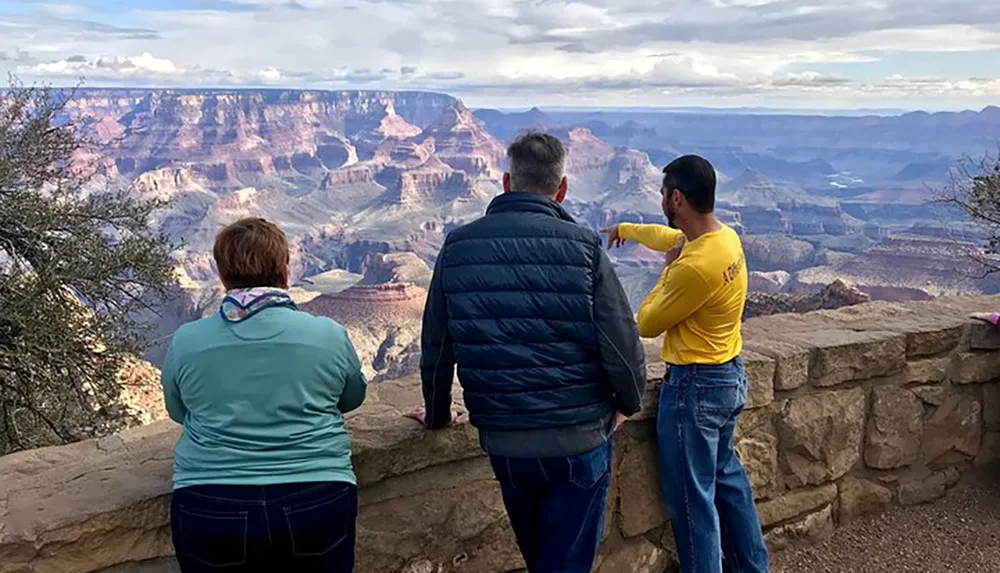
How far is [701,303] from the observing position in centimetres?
246

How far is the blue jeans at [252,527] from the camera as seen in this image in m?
1.77

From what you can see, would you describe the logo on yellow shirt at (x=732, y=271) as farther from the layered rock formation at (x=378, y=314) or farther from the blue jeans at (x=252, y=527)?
the layered rock formation at (x=378, y=314)

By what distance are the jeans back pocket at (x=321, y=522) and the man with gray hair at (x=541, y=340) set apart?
0.42m

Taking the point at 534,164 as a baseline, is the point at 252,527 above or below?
below

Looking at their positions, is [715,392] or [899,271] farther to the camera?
[899,271]

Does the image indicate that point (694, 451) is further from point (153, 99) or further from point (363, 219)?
point (153, 99)

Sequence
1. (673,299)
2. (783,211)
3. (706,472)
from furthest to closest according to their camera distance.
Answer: (783,211), (706,472), (673,299)

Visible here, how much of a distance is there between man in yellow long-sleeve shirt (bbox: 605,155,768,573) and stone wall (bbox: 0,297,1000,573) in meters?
0.23

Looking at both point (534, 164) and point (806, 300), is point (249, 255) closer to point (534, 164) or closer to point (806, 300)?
point (534, 164)

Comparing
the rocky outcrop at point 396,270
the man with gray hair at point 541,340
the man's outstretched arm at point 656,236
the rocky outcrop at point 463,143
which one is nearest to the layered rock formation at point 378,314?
the rocky outcrop at point 396,270

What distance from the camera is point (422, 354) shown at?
2189 millimetres

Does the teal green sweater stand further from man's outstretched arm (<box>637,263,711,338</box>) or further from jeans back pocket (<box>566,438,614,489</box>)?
man's outstretched arm (<box>637,263,711,338</box>)

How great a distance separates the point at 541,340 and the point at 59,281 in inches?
328

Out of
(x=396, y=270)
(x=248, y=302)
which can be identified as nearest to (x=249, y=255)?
(x=248, y=302)
